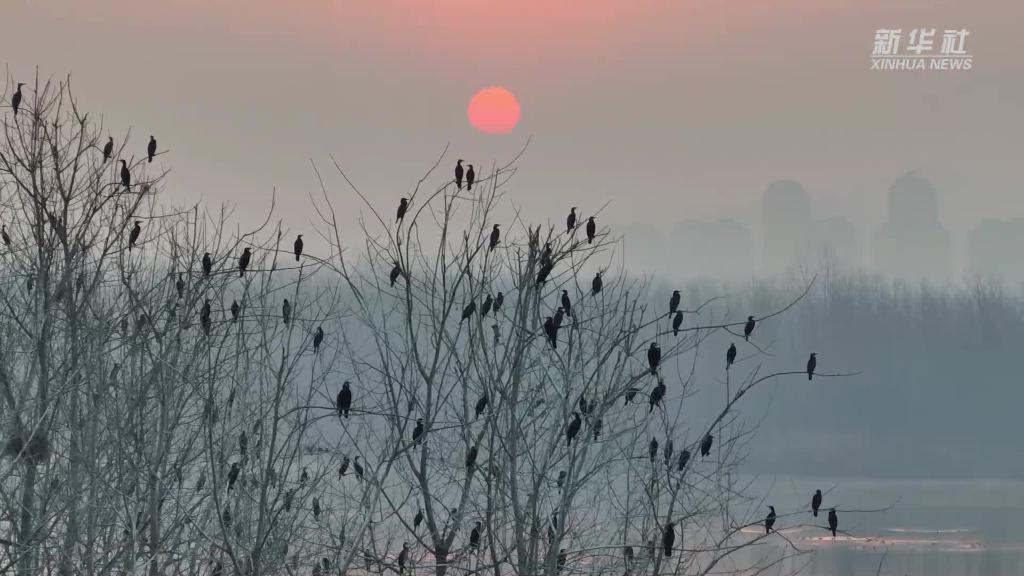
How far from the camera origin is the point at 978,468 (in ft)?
252

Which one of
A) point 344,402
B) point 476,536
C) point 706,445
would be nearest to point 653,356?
point 706,445

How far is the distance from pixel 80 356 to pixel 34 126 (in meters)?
2.14

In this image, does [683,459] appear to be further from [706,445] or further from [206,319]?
[206,319]

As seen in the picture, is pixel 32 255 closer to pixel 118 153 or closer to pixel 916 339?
pixel 118 153

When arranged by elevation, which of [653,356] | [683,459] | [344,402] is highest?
[653,356]

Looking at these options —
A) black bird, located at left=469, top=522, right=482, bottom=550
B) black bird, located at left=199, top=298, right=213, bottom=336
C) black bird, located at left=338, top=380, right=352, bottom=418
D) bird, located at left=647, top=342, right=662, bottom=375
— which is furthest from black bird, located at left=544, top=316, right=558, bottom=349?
black bird, located at left=199, top=298, right=213, bottom=336

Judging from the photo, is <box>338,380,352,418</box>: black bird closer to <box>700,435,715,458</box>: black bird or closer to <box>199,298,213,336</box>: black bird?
<box>199,298,213,336</box>: black bird

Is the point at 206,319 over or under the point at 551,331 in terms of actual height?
over

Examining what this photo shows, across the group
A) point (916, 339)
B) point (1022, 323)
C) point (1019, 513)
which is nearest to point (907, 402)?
point (916, 339)

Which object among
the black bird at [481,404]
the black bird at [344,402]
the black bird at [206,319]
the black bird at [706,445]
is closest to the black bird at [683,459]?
the black bird at [706,445]

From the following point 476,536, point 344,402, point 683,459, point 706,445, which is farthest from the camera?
point 476,536

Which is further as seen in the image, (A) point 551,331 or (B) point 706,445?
(B) point 706,445

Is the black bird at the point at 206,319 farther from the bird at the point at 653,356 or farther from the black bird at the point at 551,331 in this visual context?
the bird at the point at 653,356

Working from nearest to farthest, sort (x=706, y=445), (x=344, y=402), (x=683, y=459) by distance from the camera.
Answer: (x=344, y=402)
(x=683, y=459)
(x=706, y=445)
